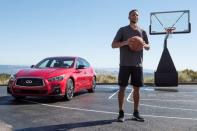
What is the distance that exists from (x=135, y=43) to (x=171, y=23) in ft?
49.0

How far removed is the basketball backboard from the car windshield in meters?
10.2

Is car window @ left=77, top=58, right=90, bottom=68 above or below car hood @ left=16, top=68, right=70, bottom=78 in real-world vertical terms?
above

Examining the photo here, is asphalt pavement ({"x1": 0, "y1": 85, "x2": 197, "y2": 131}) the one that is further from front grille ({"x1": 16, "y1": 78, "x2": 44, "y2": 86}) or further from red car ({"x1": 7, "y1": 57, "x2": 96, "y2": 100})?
front grille ({"x1": 16, "y1": 78, "x2": 44, "y2": 86})

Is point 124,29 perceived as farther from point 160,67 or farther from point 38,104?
point 160,67

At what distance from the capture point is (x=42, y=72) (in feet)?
38.9

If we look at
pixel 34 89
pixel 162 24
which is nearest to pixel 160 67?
pixel 162 24

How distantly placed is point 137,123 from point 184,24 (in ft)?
50.2

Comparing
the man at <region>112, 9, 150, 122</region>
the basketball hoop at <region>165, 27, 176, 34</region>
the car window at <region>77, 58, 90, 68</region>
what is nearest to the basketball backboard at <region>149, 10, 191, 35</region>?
the basketball hoop at <region>165, 27, 176, 34</region>

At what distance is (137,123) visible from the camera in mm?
7820

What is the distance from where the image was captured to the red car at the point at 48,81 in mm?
11500

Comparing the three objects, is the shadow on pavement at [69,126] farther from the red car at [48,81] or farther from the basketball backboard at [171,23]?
the basketball backboard at [171,23]

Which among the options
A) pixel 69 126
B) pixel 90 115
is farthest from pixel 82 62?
pixel 69 126

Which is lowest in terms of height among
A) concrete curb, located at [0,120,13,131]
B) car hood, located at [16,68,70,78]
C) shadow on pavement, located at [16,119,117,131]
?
shadow on pavement, located at [16,119,117,131]

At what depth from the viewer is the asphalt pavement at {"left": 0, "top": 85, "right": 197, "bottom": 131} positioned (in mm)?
7437
